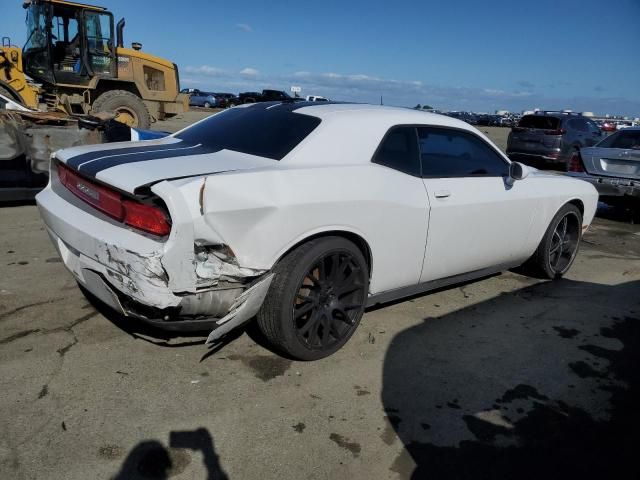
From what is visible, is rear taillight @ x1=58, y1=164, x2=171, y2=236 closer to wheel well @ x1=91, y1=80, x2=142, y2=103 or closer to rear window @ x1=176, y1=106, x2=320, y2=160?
rear window @ x1=176, y1=106, x2=320, y2=160

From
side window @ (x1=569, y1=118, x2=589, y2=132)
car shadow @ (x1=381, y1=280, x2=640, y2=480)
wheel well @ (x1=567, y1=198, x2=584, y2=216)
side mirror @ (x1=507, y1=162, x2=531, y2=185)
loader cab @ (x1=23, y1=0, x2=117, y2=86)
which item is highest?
loader cab @ (x1=23, y1=0, x2=117, y2=86)

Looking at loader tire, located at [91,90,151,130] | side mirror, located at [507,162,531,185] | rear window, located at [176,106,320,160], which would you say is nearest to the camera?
rear window, located at [176,106,320,160]

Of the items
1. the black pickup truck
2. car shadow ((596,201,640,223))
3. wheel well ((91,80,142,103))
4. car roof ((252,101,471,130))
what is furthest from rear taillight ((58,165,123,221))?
the black pickup truck

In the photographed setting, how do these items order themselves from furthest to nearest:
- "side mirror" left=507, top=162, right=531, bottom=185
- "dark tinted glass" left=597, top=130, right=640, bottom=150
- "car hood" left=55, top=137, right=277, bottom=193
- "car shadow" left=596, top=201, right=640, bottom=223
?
"car shadow" left=596, top=201, right=640, bottom=223 < "dark tinted glass" left=597, top=130, right=640, bottom=150 < "side mirror" left=507, top=162, right=531, bottom=185 < "car hood" left=55, top=137, right=277, bottom=193

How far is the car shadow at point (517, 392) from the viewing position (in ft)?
8.31

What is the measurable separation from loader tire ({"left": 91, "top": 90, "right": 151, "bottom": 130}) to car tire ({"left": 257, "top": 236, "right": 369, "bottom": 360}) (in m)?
10.6

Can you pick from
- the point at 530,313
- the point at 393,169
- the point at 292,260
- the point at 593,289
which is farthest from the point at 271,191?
the point at 593,289

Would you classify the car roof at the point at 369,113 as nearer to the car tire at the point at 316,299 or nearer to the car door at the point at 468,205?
the car door at the point at 468,205

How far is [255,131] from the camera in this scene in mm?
3740

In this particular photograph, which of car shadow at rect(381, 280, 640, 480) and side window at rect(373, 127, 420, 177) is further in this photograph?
side window at rect(373, 127, 420, 177)

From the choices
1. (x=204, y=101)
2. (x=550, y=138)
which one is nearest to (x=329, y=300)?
(x=550, y=138)

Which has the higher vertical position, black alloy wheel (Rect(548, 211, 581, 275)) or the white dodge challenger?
the white dodge challenger

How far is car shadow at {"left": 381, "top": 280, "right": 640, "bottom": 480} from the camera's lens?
2533 millimetres

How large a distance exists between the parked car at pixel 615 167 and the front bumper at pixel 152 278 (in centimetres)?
701
